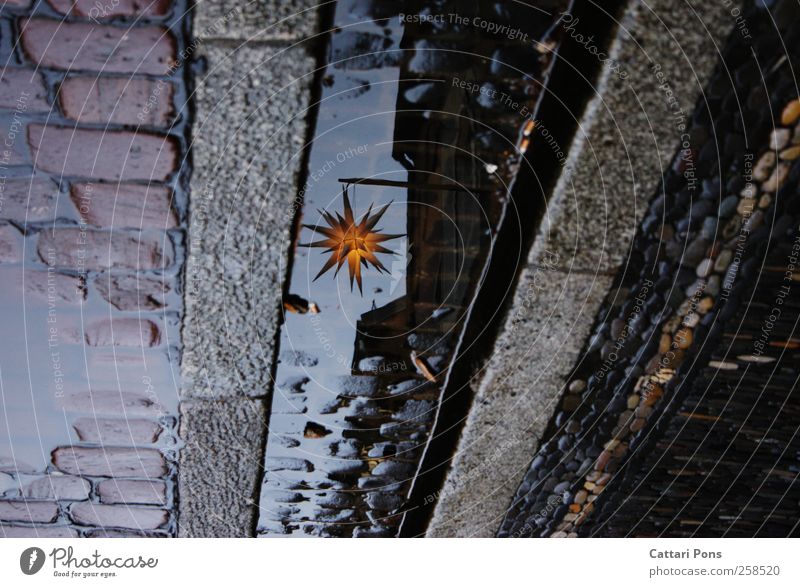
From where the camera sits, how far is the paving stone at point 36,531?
0.70 m

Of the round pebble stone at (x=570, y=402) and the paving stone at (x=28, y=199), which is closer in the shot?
the paving stone at (x=28, y=199)

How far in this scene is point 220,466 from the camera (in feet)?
2.32

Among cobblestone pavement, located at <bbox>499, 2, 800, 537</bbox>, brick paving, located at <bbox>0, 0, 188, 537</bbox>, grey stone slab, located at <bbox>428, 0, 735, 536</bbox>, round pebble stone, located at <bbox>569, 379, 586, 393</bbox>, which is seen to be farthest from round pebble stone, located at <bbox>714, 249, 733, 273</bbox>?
brick paving, located at <bbox>0, 0, 188, 537</bbox>

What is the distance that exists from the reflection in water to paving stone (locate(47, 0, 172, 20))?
184 millimetres

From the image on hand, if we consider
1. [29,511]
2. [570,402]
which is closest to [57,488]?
[29,511]

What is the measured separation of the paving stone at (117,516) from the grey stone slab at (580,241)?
1.31ft

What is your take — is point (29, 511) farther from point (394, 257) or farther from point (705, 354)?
point (705, 354)

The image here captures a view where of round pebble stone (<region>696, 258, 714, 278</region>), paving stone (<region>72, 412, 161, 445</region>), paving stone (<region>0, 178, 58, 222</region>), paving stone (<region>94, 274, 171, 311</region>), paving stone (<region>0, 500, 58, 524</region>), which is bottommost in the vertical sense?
paving stone (<region>0, 500, 58, 524</region>)

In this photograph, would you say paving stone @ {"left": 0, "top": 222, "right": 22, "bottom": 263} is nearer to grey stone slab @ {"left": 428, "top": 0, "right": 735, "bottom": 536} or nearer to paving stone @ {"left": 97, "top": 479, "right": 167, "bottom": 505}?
paving stone @ {"left": 97, "top": 479, "right": 167, "bottom": 505}

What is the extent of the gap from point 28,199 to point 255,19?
0.33 meters

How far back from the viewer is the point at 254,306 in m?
0.64

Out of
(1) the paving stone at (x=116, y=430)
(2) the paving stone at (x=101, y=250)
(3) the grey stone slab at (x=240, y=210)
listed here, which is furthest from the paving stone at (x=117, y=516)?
(2) the paving stone at (x=101, y=250)

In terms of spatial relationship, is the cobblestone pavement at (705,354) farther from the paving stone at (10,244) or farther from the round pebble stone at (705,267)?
the paving stone at (10,244)

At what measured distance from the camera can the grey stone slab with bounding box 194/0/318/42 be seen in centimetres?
53
